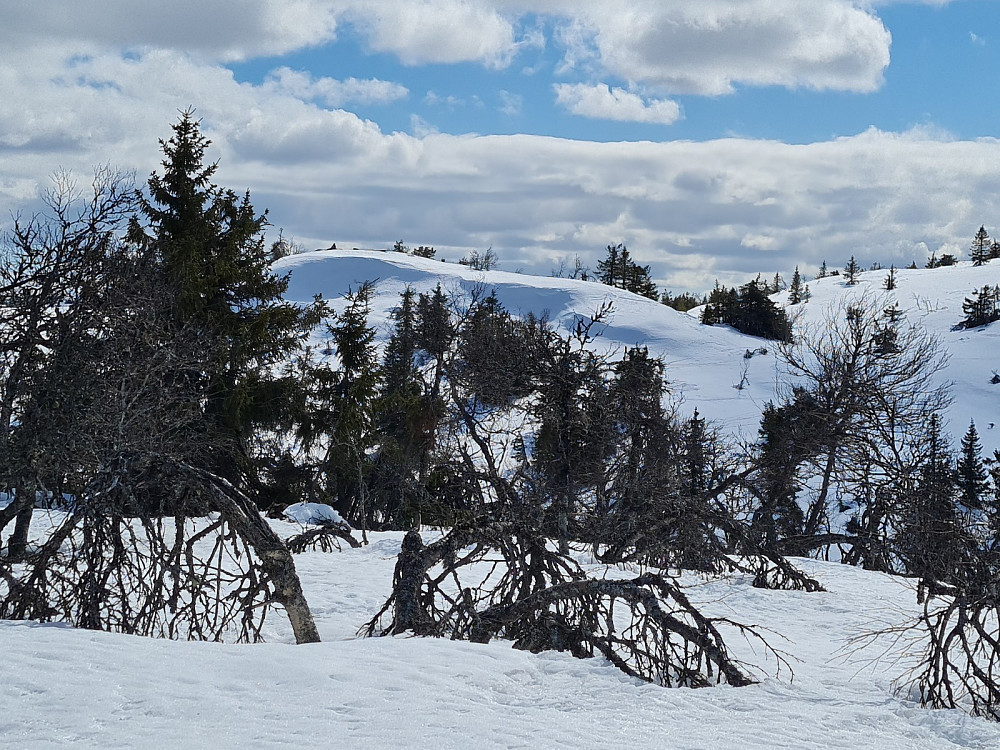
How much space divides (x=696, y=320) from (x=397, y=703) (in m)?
57.5

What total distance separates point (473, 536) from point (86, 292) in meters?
8.13

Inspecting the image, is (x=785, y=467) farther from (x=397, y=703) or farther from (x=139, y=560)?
(x=397, y=703)

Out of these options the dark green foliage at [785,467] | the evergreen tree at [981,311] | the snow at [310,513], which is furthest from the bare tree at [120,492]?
the evergreen tree at [981,311]

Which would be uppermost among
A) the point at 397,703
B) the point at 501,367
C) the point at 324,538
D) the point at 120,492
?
the point at 501,367

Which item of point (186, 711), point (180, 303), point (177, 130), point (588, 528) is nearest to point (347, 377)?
point (180, 303)

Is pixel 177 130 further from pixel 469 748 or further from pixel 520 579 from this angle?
pixel 469 748

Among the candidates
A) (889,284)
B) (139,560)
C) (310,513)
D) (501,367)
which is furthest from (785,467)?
(889,284)

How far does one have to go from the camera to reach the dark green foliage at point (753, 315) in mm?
54469

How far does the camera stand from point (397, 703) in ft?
17.1

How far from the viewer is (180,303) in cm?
2194

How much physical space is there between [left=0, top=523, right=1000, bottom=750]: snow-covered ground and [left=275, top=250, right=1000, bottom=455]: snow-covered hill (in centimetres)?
2906

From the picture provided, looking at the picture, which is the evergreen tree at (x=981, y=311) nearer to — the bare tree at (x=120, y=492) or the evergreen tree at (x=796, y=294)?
the evergreen tree at (x=796, y=294)

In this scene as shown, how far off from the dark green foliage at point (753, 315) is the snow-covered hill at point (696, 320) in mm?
1236

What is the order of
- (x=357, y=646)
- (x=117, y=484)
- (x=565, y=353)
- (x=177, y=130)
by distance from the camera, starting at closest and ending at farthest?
1. (x=357, y=646)
2. (x=117, y=484)
3. (x=565, y=353)
4. (x=177, y=130)
